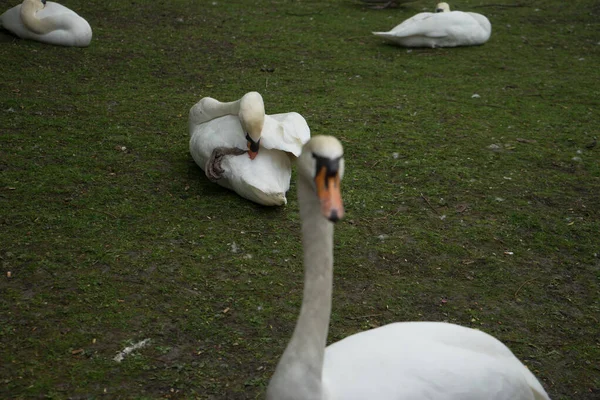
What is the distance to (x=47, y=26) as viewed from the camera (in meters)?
6.42

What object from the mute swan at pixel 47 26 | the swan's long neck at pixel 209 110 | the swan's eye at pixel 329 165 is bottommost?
the swan's long neck at pixel 209 110

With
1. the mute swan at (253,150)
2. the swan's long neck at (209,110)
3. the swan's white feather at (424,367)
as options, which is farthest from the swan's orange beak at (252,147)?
the swan's white feather at (424,367)

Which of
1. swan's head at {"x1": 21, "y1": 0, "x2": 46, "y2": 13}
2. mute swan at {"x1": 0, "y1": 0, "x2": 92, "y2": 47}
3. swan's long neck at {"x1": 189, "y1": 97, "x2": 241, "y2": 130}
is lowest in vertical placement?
swan's long neck at {"x1": 189, "y1": 97, "x2": 241, "y2": 130}

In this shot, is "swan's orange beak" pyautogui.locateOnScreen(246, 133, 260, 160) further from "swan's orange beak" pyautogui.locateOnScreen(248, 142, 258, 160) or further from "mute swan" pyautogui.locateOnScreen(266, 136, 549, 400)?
"mute swan" pyautogui.locateOnScreen(266, 136, 549, 400)

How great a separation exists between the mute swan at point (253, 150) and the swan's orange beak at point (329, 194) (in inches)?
77.3

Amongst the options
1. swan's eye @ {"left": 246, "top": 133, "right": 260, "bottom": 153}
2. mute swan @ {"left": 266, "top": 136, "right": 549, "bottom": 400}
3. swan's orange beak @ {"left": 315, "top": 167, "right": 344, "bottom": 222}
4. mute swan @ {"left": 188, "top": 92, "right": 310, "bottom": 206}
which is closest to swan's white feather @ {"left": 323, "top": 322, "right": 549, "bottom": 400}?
mute swan @ {"left": 266, "top": 136, "right": 549, "bottom": 400}

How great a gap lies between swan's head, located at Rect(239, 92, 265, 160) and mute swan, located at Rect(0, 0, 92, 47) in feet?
10.9

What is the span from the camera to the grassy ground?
2.77 meters

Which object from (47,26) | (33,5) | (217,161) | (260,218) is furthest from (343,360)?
(33,5)

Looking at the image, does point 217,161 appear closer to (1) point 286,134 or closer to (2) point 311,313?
(1) point 286,134

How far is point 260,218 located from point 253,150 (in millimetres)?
406

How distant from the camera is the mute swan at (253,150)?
3.78 meters

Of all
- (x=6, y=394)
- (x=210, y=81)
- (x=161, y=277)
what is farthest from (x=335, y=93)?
(x=6, y=394)

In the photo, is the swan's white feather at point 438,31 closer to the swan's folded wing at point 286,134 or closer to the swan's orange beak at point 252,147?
the swan's folded wing at point 286,134
